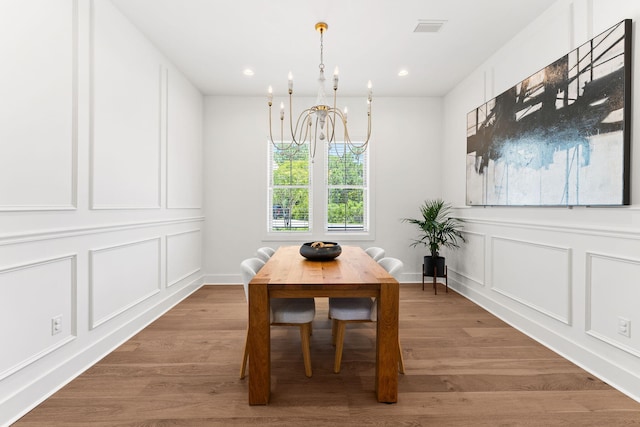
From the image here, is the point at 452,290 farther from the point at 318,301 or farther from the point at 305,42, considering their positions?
the point at 305,42

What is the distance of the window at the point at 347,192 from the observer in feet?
15.7

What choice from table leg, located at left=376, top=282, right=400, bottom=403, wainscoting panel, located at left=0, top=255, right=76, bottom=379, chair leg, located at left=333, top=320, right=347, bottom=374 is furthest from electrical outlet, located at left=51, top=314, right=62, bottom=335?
table leg, located at left=376, top=282, right=400, bottom=403

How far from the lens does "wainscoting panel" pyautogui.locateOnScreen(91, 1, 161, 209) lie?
7.84 feet

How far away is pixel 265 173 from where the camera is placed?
15.3 feet

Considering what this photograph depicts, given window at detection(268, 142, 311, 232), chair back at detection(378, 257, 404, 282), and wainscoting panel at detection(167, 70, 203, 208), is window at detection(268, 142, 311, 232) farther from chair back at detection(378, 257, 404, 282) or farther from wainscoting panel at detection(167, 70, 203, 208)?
chair back at detection(378, 257, 404, 282)

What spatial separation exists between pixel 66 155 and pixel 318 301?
9.41 ft

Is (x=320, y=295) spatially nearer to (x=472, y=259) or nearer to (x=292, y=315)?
(x=292, y=315)

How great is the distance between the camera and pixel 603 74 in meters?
2.10

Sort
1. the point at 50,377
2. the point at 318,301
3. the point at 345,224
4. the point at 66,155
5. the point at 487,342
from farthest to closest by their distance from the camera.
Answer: the point at 345,224 → the point at 318,301 → the point at 487,342 → the point at 66,155 → the point at 50,377

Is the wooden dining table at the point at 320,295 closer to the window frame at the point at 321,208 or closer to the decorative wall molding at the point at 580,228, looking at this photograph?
the decorative wall molding at the point at 580,228

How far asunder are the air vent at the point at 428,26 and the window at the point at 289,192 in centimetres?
233

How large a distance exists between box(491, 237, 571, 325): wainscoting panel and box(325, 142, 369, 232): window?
193 centimetres

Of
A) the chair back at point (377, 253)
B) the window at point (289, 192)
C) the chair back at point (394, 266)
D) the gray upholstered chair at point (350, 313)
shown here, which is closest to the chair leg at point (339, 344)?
the gray upholstered chair at point (350, 313)

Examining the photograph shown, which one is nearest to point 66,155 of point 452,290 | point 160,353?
point 160,353
